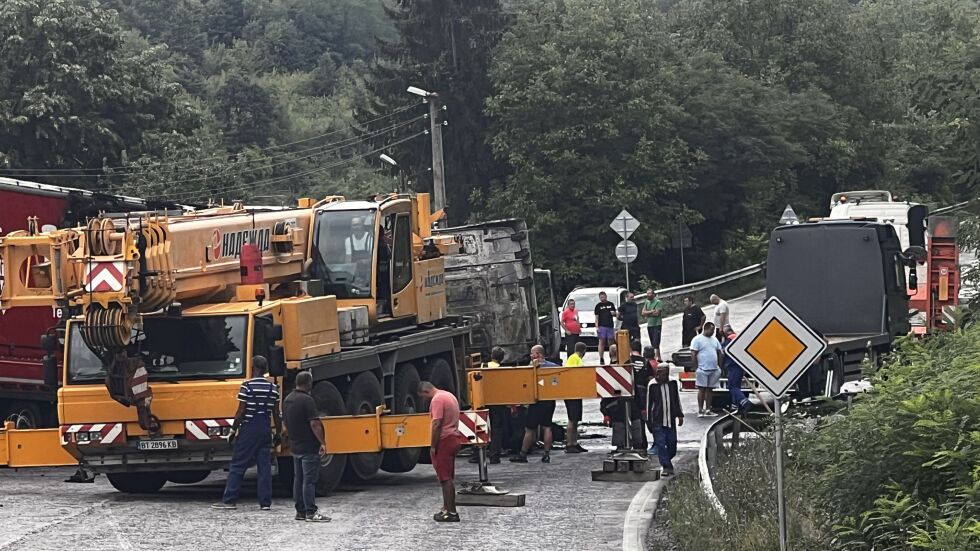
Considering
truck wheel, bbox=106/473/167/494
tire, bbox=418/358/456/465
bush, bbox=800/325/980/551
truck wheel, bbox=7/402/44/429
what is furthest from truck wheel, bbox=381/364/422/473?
bush, bbox=800/325/980/551

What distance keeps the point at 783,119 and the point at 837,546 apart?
1990 inches

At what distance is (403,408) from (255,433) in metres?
4.28

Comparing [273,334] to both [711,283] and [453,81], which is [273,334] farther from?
[453,81]

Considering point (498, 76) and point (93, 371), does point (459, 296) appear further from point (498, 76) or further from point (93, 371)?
point (498, 76)

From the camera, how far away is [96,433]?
17203 millimetres

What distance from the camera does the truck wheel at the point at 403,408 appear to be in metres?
20.5

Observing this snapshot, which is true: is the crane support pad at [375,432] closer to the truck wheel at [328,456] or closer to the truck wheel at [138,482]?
the truck wheel at [328,456]

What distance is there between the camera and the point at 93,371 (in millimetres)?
17422

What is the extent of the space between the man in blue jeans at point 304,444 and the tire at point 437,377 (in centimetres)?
534

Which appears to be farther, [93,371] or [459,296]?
[459,296]

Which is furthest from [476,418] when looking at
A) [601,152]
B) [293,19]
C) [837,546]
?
[293,19]

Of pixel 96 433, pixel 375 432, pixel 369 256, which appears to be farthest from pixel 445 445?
pixel 369 256

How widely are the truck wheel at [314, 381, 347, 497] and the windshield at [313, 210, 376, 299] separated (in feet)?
7.43

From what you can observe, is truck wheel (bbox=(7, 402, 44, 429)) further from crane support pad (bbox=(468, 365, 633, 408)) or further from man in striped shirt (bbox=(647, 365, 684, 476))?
man in striped shirt (bbox=(647, 365, 684, 476))
